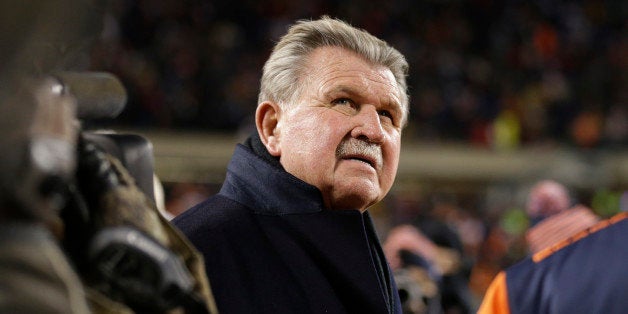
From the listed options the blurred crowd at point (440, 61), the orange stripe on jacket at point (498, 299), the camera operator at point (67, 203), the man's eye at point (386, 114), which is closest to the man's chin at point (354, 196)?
the man's eye at point (386, 114)

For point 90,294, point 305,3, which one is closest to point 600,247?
point 90,294

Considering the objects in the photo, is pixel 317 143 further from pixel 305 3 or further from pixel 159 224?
pixel 305 3

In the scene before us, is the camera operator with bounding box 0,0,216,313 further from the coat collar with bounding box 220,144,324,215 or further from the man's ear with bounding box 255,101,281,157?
the man's ear with bounding box 255,101,281,157

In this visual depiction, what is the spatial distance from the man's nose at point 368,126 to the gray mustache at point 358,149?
0.01 metres

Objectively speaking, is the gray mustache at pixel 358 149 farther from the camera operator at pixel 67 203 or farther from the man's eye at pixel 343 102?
the camera operator at pixel 67 203

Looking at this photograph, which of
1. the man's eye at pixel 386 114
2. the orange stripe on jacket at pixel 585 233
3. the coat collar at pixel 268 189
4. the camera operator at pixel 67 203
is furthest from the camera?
the man's eye at pixel 386 114

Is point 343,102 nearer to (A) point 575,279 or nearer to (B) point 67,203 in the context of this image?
(A) point 575,279

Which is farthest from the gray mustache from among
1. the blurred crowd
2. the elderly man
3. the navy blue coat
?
the blurred crowd

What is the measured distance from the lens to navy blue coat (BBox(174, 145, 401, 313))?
1875 millimetres

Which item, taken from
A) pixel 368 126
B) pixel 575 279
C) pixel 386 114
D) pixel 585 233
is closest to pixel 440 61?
pixel 386 114

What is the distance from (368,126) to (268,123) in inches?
9.4

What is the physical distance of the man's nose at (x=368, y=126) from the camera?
2.07 metres

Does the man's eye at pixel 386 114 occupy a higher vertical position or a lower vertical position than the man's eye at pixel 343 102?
lower

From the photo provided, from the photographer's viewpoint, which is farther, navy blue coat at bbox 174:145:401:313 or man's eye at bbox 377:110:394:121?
man's eye at bbox 377:110:394:121
